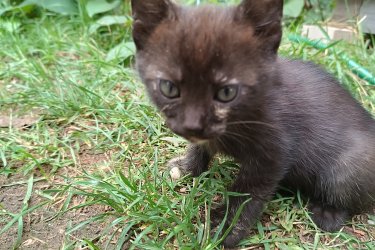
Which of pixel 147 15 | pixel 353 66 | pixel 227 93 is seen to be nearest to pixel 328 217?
pixel 227 93

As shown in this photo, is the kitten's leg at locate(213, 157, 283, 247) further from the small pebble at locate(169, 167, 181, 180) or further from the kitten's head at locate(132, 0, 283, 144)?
the small pebble at locate(169, 167, 181, 180)

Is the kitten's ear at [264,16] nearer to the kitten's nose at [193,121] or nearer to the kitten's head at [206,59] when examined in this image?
the kitten's head at [206,59]

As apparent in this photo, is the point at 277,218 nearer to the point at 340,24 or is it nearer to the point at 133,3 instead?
the point at 133,3

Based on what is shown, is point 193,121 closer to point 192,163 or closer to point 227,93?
point 227,93

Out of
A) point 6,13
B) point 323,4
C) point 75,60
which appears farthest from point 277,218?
point 6,13

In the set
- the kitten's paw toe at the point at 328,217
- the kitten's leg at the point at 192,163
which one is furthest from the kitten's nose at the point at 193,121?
the kitten's paw toe at the point at 328,217
